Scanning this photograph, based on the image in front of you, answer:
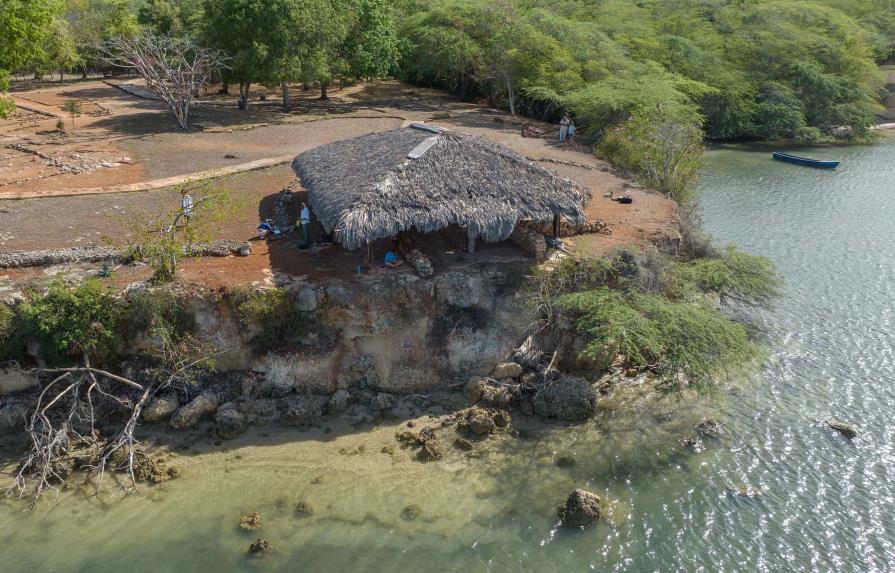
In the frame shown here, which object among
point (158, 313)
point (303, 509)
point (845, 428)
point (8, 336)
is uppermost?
point (158, 313)

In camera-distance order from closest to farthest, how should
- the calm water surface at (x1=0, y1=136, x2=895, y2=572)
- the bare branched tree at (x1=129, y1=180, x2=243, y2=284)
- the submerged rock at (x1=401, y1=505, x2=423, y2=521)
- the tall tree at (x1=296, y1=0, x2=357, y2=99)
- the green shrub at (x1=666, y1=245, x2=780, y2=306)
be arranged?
the calm water surface at (x1=0, y1=136, x2=895, y2=572) < the submerged rock at (x1=401, y1=505, x2=423, y2=521) < the bare branched tree at (x1=129, y1=180, x2=243, y2=284) < the green shrub at (x1=666, y1=245, x2=780, y2=306) < the tall tree at (x1=296, y1=0, x2=357, y2=99)

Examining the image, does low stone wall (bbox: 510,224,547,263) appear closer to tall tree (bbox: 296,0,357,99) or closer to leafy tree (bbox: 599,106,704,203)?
leafy tree (bbox: 599,106,704,203)

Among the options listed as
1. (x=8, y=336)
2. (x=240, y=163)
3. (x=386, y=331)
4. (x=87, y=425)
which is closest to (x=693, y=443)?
(x=386, y=331)

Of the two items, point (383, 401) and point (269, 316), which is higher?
point (269, 316)

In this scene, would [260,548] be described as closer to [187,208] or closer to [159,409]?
[159,409]

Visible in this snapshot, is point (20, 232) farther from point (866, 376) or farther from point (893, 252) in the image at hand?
point (893, 252)

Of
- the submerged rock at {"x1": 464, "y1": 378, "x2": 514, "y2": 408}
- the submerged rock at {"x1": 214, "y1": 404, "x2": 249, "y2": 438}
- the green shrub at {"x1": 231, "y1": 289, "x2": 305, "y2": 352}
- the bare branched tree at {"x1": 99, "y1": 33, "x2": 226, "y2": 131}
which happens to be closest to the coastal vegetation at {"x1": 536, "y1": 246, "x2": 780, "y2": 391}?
the submerged rock at {"x1": 464, "y1": 378, "x2": 514, "y2": 408}

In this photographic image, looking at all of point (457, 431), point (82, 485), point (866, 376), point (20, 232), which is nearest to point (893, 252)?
point (866, 376)
